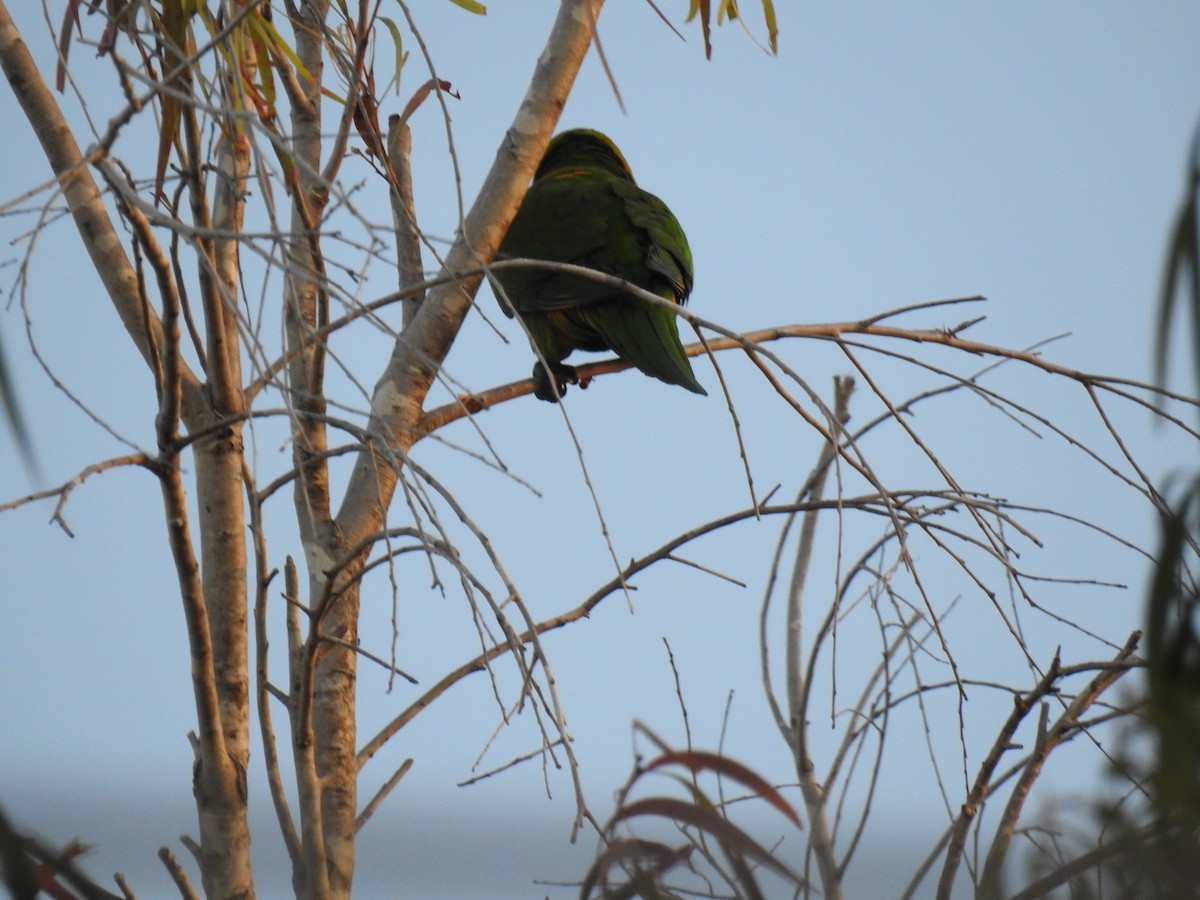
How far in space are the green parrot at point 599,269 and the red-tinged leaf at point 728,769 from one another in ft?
4.46

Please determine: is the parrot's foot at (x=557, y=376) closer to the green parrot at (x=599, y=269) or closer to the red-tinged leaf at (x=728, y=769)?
the green parrot at (x=599, y=269)

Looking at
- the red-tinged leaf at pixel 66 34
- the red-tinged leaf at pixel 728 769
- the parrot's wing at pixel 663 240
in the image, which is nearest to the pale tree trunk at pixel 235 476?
the red-tinged leaf at pixel 66 34

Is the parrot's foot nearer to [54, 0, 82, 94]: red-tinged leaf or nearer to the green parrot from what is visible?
the green parrot

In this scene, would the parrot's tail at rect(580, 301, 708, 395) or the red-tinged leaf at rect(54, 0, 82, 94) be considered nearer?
the red-tinged leaf at rect(54, 0, 82, 94)

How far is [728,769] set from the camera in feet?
3.35

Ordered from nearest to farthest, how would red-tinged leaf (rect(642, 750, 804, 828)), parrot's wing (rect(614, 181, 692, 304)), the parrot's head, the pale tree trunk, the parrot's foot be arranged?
1. red-tinged leaf (rect(642, 750, 804, 828))
2. the pale tree trunk
3. the parrot's foot
4. parrot's wing (rect(614, 181, 692, 304))
5. the parrot's head

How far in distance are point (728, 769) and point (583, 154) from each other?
278 centimetres

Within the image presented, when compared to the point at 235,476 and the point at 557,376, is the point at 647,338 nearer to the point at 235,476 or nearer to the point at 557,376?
the point at 557,376

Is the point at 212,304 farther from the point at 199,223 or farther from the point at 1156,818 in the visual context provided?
the point at 1156,818

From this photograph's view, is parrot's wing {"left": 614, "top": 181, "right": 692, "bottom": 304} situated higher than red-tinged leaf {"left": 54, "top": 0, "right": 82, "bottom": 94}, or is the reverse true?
parrot's wing {"left": 614, "top": 181, "right": 692, "bottom": 304}

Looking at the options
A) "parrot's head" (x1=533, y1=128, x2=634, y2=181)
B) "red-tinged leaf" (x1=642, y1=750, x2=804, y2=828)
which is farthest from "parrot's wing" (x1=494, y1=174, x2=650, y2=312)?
"red-tinged leaf" (x1=642, y1=750, x2=804, y2=828)

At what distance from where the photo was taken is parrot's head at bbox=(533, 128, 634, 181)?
11.5ft

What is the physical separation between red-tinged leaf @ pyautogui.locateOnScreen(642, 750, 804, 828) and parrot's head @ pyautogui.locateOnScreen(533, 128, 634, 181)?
2.67 meters

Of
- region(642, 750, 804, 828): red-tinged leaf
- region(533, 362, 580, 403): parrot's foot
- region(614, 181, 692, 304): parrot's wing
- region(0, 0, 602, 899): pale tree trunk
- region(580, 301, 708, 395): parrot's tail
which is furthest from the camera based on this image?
region(614, 181, 692, 304): parrot's wing
